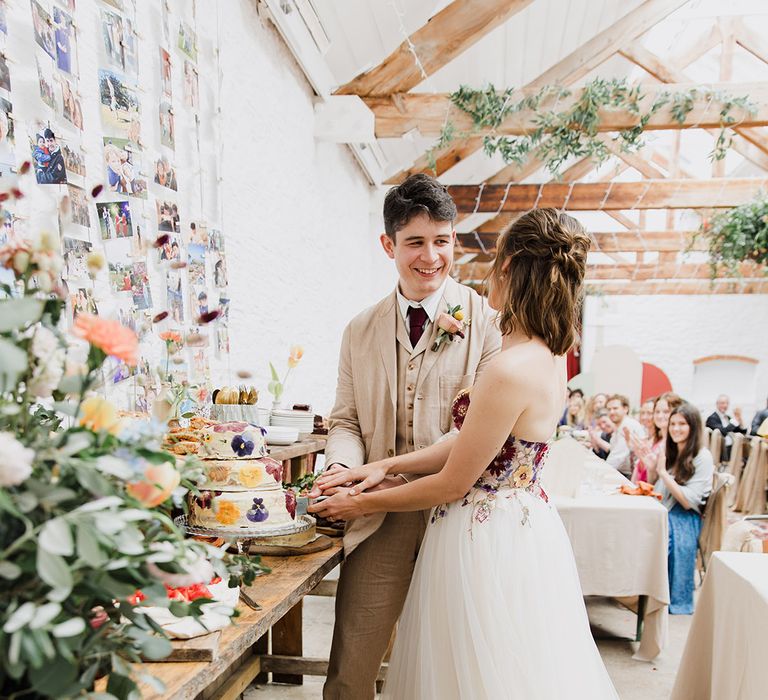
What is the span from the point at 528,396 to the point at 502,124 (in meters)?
4.26

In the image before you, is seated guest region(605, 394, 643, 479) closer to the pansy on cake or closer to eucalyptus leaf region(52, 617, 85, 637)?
the pansy on cake

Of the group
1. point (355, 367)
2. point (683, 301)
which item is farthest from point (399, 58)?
point (683, 301)

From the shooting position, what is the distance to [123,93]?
2.42 m

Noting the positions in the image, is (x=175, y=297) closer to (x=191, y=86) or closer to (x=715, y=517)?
(x=191, y=86)

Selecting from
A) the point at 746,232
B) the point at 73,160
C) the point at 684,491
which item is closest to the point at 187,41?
the point at 73,160

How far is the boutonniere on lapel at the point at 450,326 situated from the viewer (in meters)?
2.31

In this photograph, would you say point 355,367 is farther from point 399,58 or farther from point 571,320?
point 399,58

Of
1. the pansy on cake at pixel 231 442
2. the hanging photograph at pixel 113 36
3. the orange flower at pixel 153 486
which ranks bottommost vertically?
the pansy on cake at pixel 231 442

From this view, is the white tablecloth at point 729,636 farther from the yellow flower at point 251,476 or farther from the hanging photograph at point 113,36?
the hanging photograph at point 113,36

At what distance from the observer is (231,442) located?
1967mm

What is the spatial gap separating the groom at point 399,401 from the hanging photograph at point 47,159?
0.93 m

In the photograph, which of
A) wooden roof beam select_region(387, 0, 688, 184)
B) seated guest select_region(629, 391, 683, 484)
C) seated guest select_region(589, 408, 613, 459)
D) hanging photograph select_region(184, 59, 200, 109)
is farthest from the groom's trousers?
seated guest select_region(589, 408, 613, 459)

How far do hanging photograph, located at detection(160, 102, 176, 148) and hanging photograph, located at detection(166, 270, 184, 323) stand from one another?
1.52ft

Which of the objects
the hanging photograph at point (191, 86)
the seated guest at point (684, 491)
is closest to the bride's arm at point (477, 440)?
the hanging photograph at point (191, 86)
